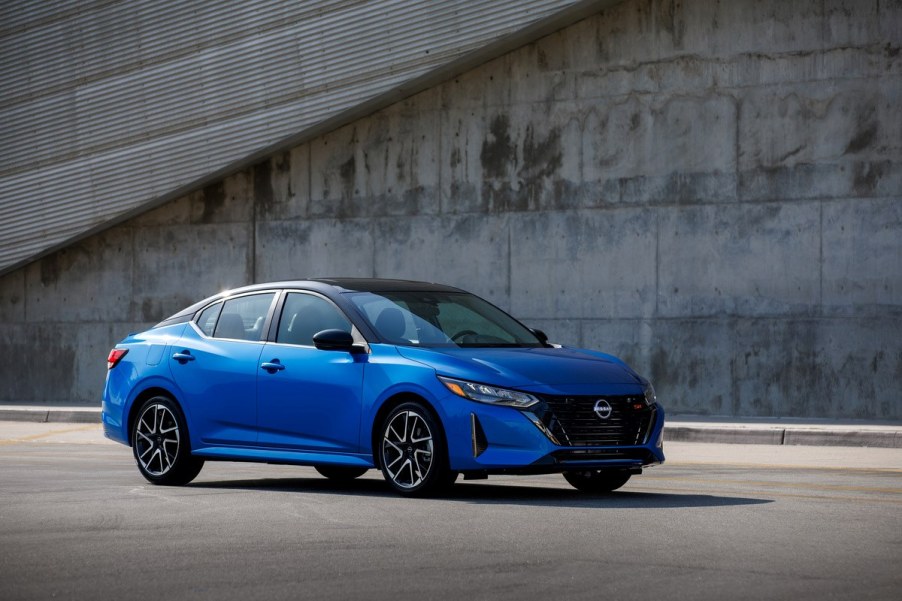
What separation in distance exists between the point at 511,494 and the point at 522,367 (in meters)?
1.16

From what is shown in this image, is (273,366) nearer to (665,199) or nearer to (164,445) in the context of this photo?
(164,445)

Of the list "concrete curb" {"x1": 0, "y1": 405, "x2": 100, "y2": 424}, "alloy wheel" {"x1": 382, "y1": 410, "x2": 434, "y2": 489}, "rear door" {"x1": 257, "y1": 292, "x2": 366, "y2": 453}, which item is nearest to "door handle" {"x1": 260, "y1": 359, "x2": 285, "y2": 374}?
"rear door" {"x1": 257, "y1": 292, "x2": 366, "y2": 453}

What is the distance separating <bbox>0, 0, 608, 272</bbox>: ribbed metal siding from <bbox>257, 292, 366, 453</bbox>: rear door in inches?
442

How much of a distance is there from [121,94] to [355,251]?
5.16 metres

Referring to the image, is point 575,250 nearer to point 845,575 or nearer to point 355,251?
point 355,251

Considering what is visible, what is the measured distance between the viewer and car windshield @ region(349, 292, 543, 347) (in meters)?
11.3

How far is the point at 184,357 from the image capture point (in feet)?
40.1

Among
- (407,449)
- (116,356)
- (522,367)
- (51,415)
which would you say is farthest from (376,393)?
(51,415)

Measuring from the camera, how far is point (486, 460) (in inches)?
403

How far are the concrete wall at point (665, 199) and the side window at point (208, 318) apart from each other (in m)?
10.4

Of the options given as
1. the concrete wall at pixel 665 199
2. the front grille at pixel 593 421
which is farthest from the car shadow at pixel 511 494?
the concrete wall at pixel 665 199

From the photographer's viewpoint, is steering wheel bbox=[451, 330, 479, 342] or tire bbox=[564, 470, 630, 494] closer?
steering wheel bbox=[451, 330, 479, 342]

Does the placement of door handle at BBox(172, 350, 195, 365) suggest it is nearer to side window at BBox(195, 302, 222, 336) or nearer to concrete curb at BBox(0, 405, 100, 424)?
side window at BBox(195, 302, 222, 336)

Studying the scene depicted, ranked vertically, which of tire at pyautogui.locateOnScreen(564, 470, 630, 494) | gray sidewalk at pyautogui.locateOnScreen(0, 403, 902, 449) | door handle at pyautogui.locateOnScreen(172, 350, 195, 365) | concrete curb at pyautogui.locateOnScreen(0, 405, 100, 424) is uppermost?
door handle at pyautogui.locateOnScreen(172, 350, 195, 365)
